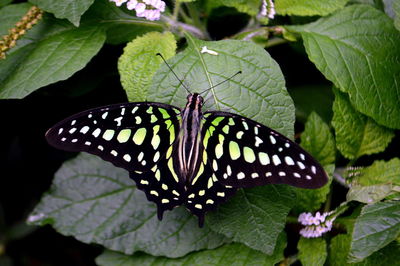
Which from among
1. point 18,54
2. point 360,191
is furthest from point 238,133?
point 18,54

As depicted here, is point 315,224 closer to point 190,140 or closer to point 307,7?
point 190,140

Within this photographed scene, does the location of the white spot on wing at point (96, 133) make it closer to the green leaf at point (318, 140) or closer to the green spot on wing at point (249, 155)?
the green spot on wing at point (249, 155)

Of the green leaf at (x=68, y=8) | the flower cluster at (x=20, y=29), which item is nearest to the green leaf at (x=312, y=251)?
the green leaf at (x=68, y=8)

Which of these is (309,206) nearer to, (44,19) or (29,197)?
(44,19)

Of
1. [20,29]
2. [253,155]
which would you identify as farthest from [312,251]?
[20,29]

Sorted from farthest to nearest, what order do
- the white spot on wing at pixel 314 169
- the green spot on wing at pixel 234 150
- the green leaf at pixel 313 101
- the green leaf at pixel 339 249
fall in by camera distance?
the green leaf at pixel 313 101 < the green leaf at pixel 339 249 < the green spot on wing at pixel 234 150 < the white spot on wing at pixel 314 169

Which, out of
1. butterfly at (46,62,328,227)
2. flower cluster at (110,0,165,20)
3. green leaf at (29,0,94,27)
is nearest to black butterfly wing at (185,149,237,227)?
butterfly at (46,62,328,227)
